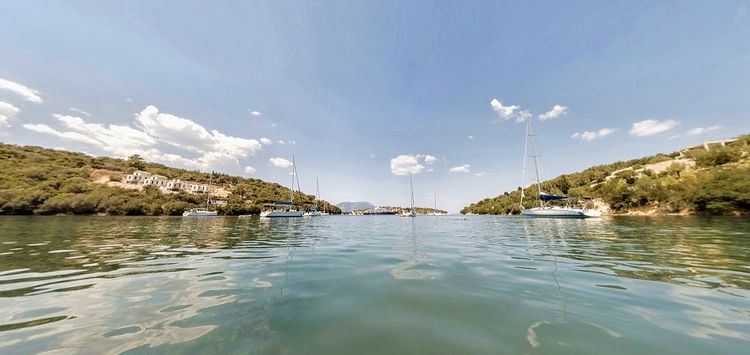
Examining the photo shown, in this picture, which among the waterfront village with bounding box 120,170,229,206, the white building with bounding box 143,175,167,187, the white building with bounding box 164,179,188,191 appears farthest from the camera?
the white building with bounding box 164,179,188,191

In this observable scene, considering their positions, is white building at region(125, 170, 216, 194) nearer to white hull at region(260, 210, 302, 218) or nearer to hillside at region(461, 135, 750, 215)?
white hull at region(260, 210, 302, 218)

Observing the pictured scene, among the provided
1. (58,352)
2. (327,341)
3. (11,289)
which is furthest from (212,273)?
(327,341)

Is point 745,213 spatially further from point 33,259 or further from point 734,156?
point 33,259

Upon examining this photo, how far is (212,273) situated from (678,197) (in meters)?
79.4

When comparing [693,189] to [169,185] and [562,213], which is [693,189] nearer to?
[562,213]

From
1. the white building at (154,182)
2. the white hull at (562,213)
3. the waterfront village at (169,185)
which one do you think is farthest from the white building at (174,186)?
the white hull at (562,213)

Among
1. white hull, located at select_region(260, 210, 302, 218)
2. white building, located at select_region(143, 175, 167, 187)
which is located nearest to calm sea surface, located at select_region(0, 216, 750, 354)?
white hull, located at select_region(260, 210, 302, 218)

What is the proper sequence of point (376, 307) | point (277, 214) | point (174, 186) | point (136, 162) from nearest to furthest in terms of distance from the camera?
1. point (376, 307)
2. point (277, 214)
3. point (174, 186)
4. point (136, 162)

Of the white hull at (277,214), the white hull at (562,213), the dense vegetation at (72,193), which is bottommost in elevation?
the white hull at (562,213)

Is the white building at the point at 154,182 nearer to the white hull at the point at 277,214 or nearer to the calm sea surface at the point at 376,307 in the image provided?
the white hull at the point at 277,214

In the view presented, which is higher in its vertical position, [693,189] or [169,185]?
[169,185]

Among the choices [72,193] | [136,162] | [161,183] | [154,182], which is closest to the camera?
[72,193]

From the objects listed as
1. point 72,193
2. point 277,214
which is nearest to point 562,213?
point 277,214

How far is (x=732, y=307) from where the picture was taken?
4277mm
